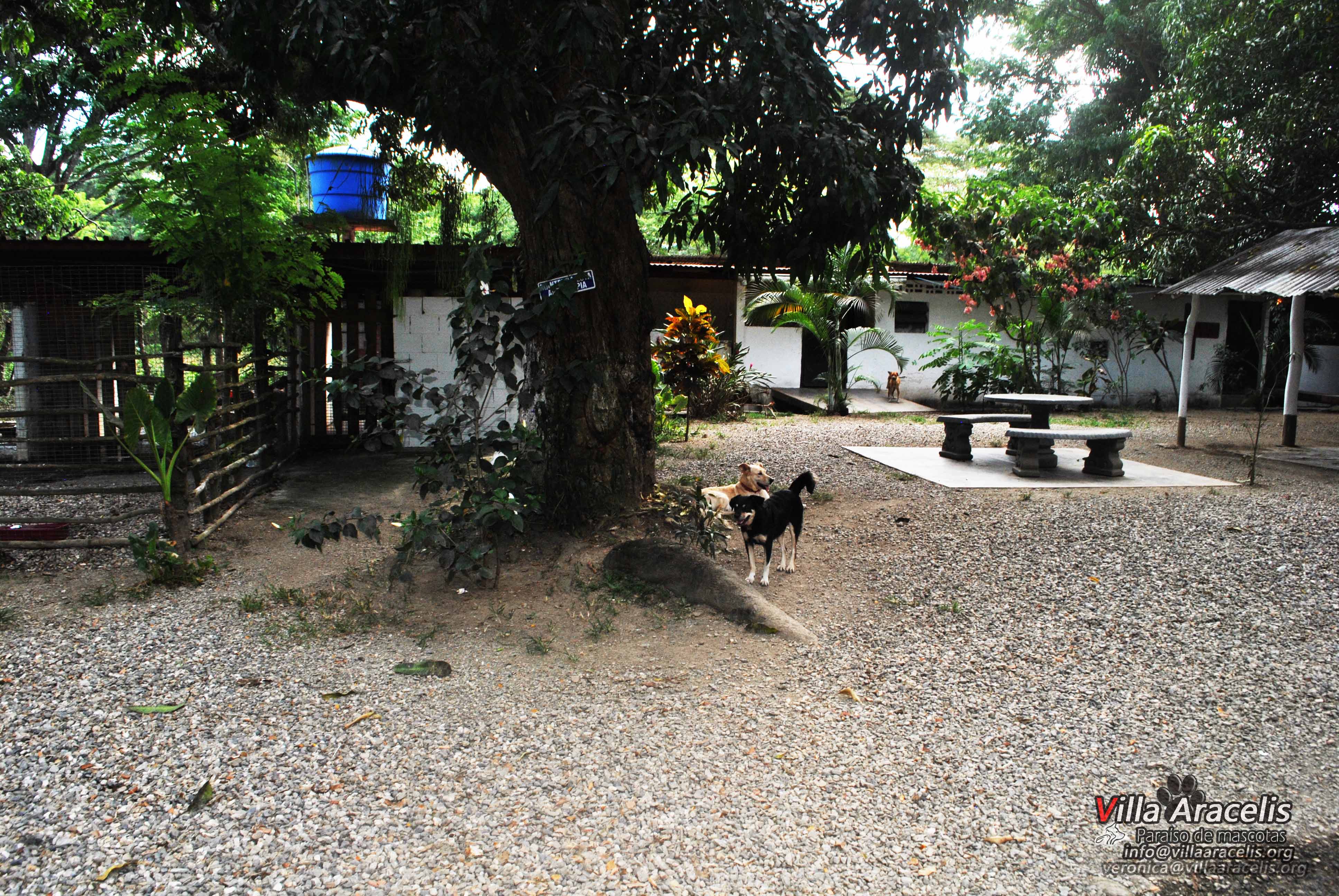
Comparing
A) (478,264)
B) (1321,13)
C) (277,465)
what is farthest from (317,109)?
(1321,13)

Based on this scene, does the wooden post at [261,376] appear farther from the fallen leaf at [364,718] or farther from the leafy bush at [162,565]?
the fallen leaf at [364,718]

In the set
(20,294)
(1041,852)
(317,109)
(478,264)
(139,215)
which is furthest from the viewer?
(20,294)

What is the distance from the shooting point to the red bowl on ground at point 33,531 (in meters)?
5.30

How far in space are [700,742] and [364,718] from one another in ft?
4.29

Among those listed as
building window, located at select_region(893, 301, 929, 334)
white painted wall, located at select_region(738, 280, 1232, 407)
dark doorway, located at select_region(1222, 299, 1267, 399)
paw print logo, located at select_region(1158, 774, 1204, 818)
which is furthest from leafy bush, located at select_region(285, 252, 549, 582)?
dark doorway, located at select_region(1222, 299, 1267, 399)

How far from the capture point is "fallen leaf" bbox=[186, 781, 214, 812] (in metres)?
2.71

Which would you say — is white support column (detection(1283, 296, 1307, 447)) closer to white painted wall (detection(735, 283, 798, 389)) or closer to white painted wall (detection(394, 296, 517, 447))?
white painted wall (detection(735, 283, 798, 389))

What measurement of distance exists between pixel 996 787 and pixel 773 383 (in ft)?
43.0

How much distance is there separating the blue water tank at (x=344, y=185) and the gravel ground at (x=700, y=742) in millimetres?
4980

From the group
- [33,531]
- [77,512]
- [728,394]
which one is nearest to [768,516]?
[33,531]

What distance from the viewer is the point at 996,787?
2.88 meters

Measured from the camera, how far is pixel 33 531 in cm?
536

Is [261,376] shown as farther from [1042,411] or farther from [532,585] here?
[1042,411]

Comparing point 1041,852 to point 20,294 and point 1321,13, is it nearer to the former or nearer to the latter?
point 20,294
